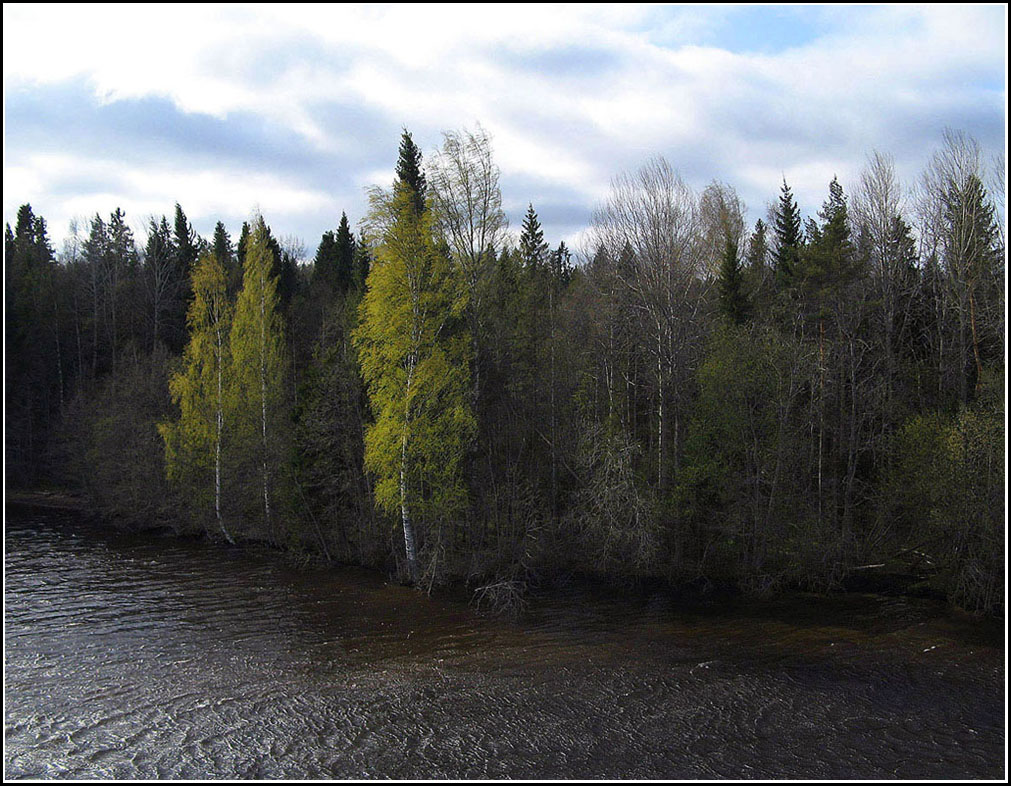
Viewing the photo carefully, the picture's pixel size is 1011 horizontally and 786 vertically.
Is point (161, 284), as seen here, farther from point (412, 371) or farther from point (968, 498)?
point (968, 498)

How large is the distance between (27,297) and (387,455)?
32439 mm

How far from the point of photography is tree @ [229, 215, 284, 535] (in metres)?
25.9

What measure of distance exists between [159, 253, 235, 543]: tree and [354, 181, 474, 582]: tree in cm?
950

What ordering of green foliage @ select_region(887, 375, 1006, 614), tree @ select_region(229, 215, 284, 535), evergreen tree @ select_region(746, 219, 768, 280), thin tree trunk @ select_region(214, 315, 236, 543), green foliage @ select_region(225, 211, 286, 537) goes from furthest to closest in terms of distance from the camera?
evergreen tree @ select_region(746, 219, 768, 280)
thin tree trunk @ select_region(214, 315, 236, 543)
tree @ select_region(229, 215, 284, 535)
green foliage @ select_region(225, 211, 286, 537)
green foliage @ select_region(887, 375, 1006, 614)

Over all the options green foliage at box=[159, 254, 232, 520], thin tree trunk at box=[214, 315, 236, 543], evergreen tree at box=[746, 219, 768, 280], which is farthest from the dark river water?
evergreen tree at box=[746, 219, 768, 280]

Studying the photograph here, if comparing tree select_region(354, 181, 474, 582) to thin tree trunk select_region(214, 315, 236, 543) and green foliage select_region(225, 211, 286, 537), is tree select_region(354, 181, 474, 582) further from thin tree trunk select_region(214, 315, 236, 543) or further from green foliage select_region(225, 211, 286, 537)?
thin tree trunk select_region(214, 315, 236, 543)

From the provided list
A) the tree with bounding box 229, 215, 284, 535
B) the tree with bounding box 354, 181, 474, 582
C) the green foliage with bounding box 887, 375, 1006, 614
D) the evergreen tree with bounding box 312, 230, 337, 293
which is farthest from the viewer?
the evergreen tree with bounding box 312, 230, 337, 293

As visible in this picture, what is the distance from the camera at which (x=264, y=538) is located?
85.5ft

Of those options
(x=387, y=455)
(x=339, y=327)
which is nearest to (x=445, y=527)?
(x=387, y=455)

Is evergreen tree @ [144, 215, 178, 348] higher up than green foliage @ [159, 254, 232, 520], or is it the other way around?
evergreen tree @ [144, 215, 178, 348]

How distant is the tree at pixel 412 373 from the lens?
1950 centimetres

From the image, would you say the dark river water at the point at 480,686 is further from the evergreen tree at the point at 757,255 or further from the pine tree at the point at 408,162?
the evergreen tree at the point at 757,255

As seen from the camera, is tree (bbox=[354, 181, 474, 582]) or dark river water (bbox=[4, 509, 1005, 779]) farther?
tree (bbox=[354, 181, 474, 582])

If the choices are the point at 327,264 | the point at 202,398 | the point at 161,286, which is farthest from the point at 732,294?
the point at 161,286
